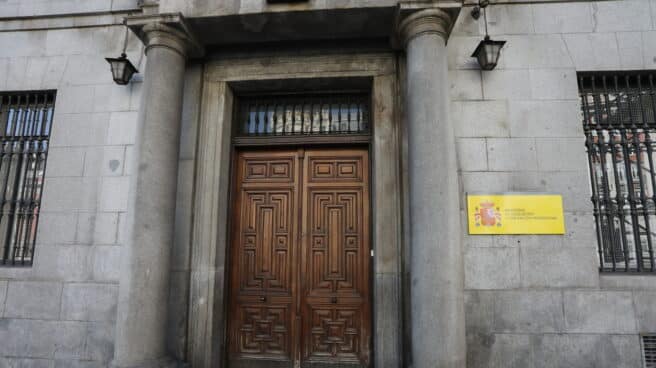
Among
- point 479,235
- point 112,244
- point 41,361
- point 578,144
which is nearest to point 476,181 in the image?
point 479,235

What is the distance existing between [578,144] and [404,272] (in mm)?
2750

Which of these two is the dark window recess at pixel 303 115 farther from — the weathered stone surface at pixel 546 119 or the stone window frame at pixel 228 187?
the weathered stone surface at pixel 546 119

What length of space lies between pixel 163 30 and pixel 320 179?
9.29ft

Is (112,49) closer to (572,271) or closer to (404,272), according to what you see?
(404,272)

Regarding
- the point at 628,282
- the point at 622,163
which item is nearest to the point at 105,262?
the point at 628,282

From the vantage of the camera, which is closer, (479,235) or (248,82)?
(479,235)

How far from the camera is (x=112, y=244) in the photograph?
5117 millimetres

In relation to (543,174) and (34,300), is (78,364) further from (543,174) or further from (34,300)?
(543,174)

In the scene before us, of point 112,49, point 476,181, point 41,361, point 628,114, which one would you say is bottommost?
point 41,361

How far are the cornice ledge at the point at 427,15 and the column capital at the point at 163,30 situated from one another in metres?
2.75

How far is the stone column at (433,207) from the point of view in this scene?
388cm

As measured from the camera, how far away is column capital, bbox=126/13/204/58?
471cm

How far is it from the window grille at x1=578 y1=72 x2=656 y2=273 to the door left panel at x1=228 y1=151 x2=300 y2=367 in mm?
4015

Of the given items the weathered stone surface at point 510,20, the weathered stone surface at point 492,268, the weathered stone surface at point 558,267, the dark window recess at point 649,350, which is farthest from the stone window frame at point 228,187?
the dark window recess at point 649,350
